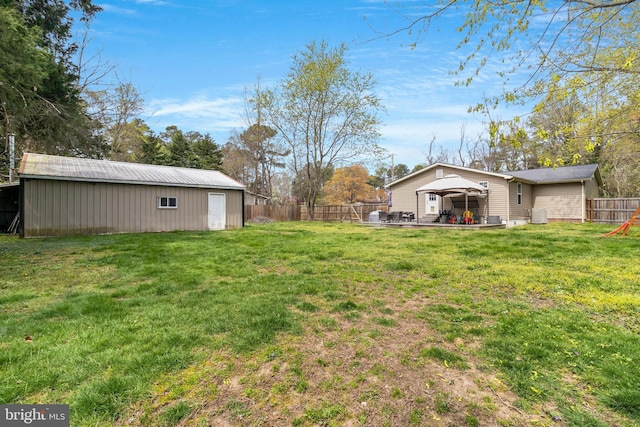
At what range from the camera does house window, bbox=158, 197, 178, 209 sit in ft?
42.6

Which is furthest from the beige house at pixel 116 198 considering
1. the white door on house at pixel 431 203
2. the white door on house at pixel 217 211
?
the white door on house at pixel 431 203

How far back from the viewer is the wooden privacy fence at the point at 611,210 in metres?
14.5

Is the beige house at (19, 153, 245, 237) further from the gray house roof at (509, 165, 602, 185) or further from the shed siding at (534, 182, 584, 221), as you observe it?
the shed siding at (534, 182, 584, 221)

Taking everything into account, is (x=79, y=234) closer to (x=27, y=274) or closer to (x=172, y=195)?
(x=172, y=195)

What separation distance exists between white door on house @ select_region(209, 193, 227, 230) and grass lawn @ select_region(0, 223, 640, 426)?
9.29m

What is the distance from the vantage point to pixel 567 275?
15.5 feet

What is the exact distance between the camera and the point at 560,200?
16500mm

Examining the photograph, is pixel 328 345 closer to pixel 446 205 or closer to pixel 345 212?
pixel 446 205

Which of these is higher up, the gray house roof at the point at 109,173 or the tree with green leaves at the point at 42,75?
the tree with green leaves at the point at 42,75

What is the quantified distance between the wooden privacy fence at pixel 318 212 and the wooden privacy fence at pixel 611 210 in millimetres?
11161

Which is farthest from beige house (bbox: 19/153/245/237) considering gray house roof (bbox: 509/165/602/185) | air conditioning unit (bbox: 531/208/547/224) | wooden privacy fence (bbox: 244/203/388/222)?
air conditioning unit (bbox: 531/208/547/224)

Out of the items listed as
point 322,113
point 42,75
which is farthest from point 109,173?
point 322,113

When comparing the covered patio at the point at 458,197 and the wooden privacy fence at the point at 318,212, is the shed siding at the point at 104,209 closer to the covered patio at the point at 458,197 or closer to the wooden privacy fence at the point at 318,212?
the wooden privacy fence at the point at 318,212

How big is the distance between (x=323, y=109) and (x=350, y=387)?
69.5ft
